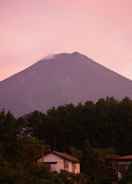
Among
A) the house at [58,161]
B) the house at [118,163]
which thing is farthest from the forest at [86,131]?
the house at [118,163]

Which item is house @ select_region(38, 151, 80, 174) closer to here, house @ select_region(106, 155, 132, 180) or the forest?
the forest

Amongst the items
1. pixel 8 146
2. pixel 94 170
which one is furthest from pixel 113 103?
pixel 8 146

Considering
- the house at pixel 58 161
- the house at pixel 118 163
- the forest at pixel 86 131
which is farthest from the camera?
the house at pixel 118 163

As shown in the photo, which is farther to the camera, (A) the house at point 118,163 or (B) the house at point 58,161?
(A) the house at point 118,163

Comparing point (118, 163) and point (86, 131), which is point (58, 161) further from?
point (86, 131)

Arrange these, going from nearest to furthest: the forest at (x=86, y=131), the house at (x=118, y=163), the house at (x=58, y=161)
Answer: the house at (x=58, y=161) → the forest at (x=86, y=131) → the house at (x=118, y=163)

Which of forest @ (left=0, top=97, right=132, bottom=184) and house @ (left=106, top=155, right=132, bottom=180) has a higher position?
forest @ (left=0, top=97, right=132, bottom=184)

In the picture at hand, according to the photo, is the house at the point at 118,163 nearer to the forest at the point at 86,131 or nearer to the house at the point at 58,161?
the forest at the point at 86,131

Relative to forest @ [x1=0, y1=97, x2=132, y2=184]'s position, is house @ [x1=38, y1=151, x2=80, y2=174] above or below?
below

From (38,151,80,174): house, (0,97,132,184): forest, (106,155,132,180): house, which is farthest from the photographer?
(106,155,132,180): house

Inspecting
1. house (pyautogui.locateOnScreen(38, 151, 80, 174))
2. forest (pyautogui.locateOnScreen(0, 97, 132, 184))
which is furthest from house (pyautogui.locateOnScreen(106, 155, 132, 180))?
house (pyautogui.locateOnScreen(38, 151, 80, 174))

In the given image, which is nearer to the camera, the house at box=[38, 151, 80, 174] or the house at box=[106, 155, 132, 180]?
the house at box=[38, 151, 80, 174]

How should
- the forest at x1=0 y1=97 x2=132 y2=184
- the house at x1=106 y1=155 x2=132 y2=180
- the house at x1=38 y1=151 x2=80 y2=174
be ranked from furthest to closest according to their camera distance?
1. the house at x1=106 y1=155 x2=132 y2=180
2. the forest at x1=0 y1=97 x2=132 y2=184
3. the house at x1=38 y1=151 x2=80 y2=174

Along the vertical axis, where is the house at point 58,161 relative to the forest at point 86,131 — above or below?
below
